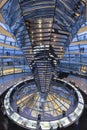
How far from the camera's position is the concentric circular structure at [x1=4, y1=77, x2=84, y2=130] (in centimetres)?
1685

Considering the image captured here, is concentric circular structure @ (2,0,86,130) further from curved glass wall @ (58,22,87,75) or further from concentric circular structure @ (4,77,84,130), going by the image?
curved glass wall @ (58,22,87,75)

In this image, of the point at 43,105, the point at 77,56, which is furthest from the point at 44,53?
the point at 77,56

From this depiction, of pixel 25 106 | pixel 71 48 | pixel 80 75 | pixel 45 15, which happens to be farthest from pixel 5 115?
pixel 71 48

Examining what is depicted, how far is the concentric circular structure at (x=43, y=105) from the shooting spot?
1685cm

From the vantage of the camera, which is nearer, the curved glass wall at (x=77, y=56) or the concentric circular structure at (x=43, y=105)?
the concentric circular structure at (x=43, y=105)

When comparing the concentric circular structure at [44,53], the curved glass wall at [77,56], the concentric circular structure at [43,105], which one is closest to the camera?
the concentric circular structure at [44,53]

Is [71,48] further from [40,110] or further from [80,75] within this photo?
[40,110]

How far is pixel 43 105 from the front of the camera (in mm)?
21250

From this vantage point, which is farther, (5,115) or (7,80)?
(7,80)

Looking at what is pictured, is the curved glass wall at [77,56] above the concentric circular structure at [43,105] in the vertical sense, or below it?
above

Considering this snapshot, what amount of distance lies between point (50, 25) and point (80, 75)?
1591 centimetres

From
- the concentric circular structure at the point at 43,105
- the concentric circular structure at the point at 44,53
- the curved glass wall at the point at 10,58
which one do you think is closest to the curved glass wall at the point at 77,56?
the concentric circular structure at the point at 43,105

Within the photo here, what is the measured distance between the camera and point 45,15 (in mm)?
11523

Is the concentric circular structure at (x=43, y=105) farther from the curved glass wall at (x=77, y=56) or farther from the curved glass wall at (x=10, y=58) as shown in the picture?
the curved glass wall at (x=77, y=56)
